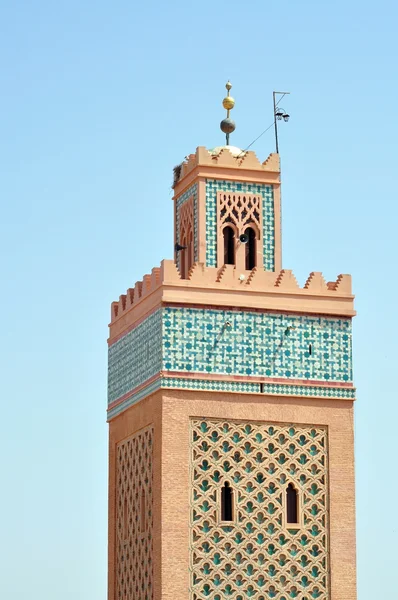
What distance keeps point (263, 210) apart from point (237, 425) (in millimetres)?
3452

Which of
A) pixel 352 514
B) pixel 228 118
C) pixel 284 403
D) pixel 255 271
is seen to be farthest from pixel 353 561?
pixel 228 118

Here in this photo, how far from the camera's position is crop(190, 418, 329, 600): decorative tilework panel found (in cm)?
2773

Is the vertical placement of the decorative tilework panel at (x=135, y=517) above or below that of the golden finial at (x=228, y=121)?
below

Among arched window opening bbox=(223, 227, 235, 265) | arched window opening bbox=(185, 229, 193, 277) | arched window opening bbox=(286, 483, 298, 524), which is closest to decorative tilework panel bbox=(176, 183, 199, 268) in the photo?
arched window opening bbox=(185, 229, 193, 277)

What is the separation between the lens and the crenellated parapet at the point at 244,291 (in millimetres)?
28359

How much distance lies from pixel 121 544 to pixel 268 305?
436cm

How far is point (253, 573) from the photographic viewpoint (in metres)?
27.8

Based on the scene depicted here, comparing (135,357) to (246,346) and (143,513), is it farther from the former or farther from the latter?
(143,513)

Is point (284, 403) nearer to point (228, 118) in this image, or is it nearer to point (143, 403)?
point (143, 403)

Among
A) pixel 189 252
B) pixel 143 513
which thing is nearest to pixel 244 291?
pixel 189 252

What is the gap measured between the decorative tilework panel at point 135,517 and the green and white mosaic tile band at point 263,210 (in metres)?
2.97

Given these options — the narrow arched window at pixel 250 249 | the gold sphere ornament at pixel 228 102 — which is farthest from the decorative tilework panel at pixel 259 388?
the gold sphere ornament at pixel 228 102

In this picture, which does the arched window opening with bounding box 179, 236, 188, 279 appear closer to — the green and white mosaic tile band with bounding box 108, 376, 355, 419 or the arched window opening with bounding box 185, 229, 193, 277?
the arched window opening with bounding box 185, 229, 193, 277

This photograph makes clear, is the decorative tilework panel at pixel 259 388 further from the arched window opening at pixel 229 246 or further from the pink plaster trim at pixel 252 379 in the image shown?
the arched window opening at pixel 229 246
